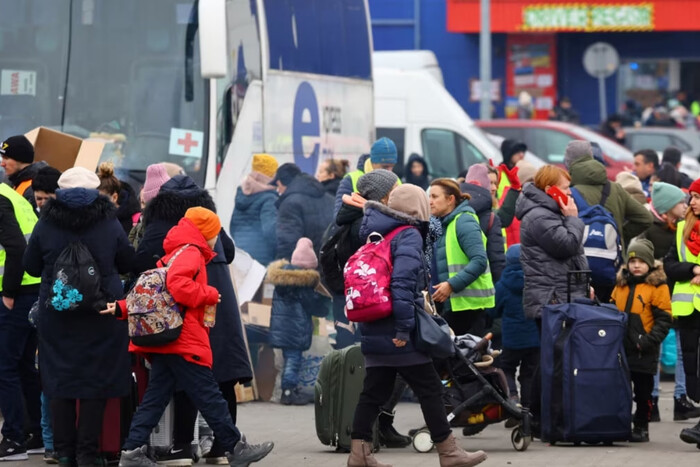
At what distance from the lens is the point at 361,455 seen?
832cm

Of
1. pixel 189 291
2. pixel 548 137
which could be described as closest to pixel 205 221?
pixel 189 291

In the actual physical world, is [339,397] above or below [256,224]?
below

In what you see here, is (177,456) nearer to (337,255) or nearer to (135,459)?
(135,459)

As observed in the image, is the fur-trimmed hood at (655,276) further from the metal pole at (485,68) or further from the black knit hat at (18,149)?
the metal pole at (485,68)

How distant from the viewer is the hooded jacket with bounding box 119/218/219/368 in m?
8.03

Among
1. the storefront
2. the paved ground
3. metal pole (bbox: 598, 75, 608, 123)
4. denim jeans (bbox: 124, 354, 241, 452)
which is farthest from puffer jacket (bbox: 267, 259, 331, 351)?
the storefront

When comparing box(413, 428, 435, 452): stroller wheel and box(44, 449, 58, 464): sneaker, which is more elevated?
box(413, 428, 435, 452): stroller wheel

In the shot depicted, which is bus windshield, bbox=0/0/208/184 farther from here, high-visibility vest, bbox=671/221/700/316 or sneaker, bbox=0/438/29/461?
high-visibility vest, bbox=671/221/700/316

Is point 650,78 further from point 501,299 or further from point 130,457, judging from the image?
point 130,457

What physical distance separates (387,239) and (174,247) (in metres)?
1.09

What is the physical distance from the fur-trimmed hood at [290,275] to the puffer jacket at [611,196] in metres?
2.20

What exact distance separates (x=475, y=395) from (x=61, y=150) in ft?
10.7

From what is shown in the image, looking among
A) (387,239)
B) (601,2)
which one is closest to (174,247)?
(387,239)

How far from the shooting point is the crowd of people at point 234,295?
821 cm
